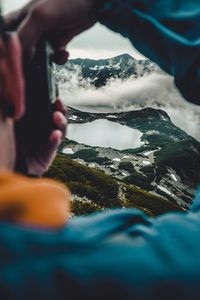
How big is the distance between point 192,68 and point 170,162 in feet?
371

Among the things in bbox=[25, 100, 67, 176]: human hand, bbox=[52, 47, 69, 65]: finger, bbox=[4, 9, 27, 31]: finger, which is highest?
bbox=[4, 9, 27, 31]: finger

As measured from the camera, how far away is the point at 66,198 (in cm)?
98

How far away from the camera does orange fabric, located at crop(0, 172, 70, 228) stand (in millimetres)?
889

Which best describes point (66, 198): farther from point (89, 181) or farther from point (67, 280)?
point (89, 181)

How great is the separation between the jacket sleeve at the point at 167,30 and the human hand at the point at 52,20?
9 centimetres

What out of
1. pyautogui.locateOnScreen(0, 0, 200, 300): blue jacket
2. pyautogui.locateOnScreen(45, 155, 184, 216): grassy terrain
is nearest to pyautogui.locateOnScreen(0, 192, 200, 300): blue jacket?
pyautogui.locateOnScreen(0, 0, 200, 300): blue jacket

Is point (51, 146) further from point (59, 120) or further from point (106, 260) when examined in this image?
point (106, 260)

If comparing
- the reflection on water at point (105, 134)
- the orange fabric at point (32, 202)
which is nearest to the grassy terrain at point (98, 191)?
the orange fabric at point (32, 202)

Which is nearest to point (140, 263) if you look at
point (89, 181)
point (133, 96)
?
point (89, 181)

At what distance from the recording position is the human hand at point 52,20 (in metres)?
1.31

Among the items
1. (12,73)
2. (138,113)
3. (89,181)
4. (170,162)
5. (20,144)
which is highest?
(12,73)

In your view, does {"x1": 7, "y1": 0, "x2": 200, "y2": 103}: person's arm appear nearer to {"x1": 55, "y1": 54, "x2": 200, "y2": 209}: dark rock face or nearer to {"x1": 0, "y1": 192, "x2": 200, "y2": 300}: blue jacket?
{"x1": 0, "y1": 192, "x2": 200, "y2": 300}: blue jacket

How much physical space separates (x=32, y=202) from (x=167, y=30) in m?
0.78

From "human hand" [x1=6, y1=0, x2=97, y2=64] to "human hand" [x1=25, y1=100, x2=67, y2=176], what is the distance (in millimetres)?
193
